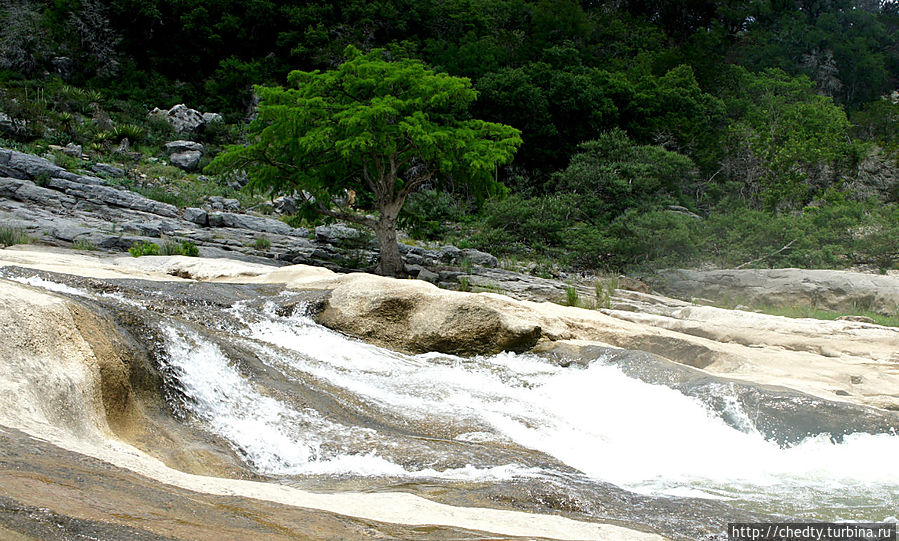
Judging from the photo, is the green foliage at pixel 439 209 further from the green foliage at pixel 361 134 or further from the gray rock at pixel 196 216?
the gray rock at pixel 196 216

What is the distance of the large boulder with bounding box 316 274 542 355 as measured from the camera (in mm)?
8445

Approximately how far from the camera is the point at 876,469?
5254mm

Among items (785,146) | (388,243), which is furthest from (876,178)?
(388,243)

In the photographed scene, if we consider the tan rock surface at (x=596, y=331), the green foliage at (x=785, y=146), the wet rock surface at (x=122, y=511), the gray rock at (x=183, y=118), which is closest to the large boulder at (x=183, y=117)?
the gray rock at (x=183, y=118)

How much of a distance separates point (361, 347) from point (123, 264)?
5575mm

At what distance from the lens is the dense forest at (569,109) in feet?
68.2

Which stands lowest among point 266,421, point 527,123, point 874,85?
point 266,421

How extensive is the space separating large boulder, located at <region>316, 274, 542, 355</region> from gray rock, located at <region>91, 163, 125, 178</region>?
15.9m

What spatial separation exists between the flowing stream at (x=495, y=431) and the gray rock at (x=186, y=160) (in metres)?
18.1

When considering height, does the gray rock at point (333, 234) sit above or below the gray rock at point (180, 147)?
below

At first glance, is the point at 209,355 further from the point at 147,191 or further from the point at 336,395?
the point at 147,191

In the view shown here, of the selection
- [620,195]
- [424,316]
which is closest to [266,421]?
[424,316]

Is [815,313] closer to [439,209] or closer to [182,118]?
[439,209]

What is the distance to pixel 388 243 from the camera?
15773 millimetres
